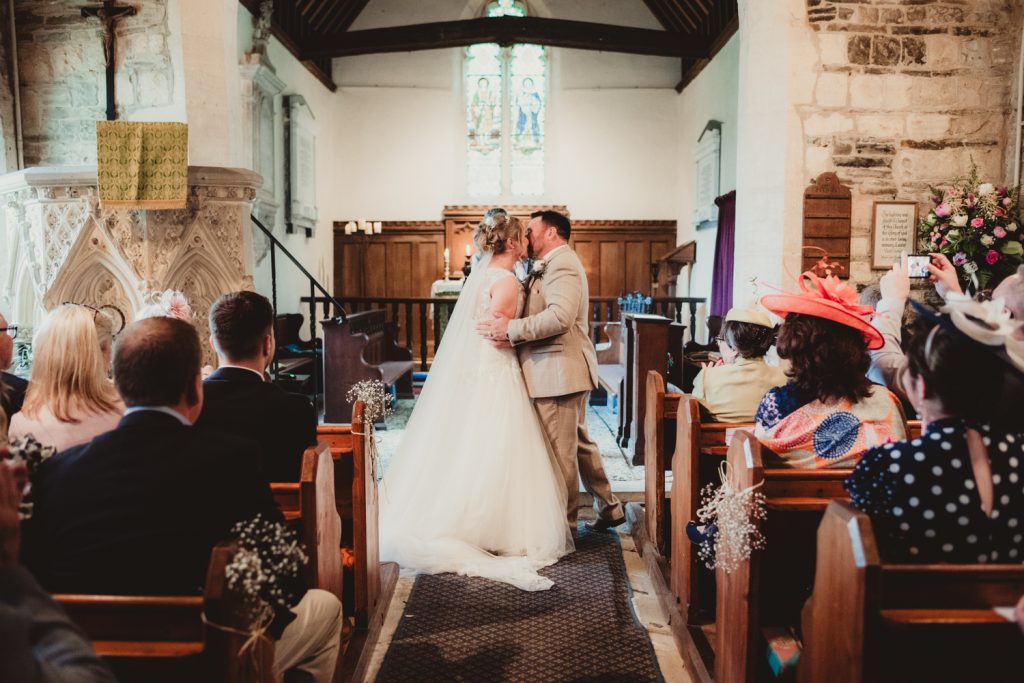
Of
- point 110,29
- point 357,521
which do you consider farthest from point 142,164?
point 357,521

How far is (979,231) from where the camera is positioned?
4.42 meters

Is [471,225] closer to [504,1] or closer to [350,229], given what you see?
[350,229]

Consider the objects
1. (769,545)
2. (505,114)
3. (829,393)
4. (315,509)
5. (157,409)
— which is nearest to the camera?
(157,409)

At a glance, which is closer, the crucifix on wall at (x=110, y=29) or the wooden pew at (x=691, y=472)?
the wooden pew at (x=691, y=472)

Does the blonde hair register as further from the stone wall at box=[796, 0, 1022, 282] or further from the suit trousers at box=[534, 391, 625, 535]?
the stone wall at box=[796, 0, 1022, 282]

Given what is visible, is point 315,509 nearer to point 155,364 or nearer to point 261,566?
point 261,566

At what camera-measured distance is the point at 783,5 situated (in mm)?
4660

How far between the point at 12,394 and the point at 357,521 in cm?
125

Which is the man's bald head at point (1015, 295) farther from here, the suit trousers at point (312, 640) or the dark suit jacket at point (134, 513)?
the dark suit jacket at point (134, 513)

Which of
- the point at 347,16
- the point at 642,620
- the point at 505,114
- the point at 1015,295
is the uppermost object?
the point at 347,16

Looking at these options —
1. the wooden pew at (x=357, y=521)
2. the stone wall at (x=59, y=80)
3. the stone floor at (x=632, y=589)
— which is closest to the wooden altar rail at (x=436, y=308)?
the stone floor at (x=632, y=589)

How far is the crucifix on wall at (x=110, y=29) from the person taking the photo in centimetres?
483

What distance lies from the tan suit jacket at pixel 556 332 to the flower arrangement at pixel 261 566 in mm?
1815

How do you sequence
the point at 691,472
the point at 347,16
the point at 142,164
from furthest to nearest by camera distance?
the point at 347,16 → the point at 142,164 → the point at 691,472
